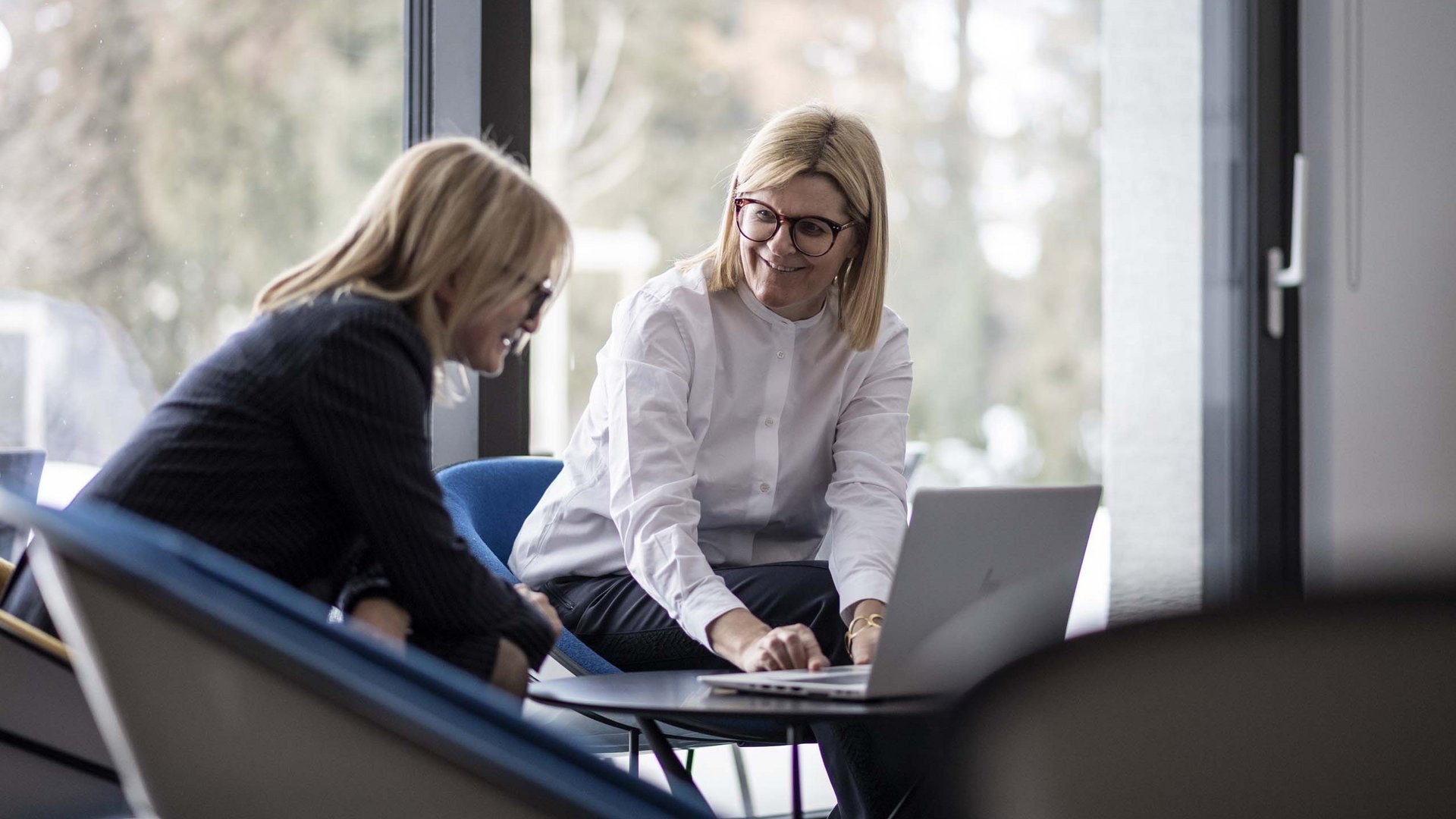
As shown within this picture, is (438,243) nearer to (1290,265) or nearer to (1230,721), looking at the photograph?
(1230,721)

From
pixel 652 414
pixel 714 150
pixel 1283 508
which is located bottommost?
pixel 1283 508

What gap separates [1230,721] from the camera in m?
0.52

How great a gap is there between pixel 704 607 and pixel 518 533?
516mm

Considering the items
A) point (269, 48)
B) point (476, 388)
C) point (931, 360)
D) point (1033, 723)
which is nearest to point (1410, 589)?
point (1033, 723)

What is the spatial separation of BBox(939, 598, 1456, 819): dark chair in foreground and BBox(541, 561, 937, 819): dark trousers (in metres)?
1.06

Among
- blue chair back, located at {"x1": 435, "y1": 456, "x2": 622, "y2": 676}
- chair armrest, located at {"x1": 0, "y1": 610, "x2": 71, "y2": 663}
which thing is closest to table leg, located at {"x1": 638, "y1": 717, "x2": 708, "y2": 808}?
blue chair back, located at {"x1": 435, "y1": 456, "x2": 622, "y2": 676}

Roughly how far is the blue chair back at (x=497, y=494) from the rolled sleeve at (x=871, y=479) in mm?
354

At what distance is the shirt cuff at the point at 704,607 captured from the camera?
1514mm

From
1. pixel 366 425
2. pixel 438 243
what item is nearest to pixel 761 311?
pixel 438 243

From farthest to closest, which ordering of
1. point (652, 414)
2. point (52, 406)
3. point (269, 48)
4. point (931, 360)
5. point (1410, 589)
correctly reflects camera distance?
point (931, 360)
point (269, 48)
point (52, 406)
point (652, 414)
point (1410, 589)

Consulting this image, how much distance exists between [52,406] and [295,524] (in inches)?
43.1

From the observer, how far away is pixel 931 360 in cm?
350

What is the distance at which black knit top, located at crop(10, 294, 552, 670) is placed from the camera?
1153 millimetres

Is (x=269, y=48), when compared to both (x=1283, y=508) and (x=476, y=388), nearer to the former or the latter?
(x=476, y=388)
